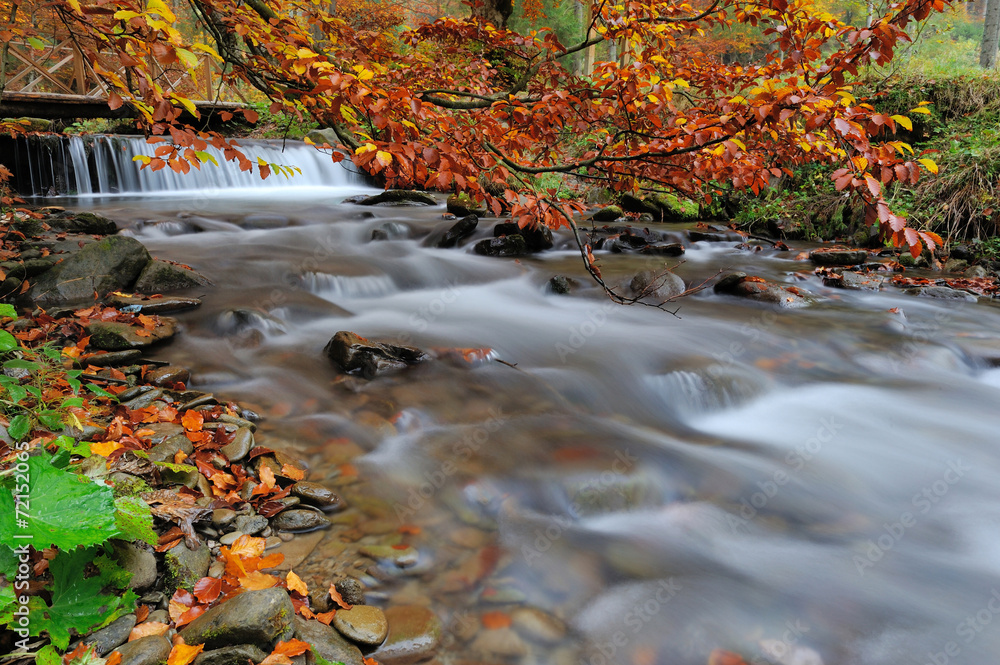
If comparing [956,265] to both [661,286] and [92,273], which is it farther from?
[92,273]

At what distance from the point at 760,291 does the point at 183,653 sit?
22.0ft

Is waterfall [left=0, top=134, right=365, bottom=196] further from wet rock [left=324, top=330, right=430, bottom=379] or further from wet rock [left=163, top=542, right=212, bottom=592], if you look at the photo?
wet rock [left=163, top=542, right=212, bottom=592]

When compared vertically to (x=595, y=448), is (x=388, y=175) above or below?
above

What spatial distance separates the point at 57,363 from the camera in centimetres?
350

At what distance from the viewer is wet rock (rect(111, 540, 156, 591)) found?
1.95 meters

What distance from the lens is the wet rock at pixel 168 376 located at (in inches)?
146

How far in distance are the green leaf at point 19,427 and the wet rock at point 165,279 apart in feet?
11.0

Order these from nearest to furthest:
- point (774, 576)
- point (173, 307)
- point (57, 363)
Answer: point (774, 576) → point (57, 363) → point (173, 307)

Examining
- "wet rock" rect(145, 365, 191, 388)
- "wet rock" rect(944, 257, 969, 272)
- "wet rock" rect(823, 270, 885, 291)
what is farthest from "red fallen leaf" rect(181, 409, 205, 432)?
"wet rock" rect(944, 257, 969, 272)

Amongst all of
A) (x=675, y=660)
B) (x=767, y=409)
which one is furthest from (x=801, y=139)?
(x=675, y=660)

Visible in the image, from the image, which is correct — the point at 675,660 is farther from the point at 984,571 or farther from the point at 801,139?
the point at 801,139

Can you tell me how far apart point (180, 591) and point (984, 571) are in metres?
3.65
